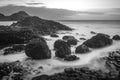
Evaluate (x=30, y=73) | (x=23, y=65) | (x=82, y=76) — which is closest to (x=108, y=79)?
(x=82, y=76)

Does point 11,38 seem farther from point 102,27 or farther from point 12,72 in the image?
point 102,27

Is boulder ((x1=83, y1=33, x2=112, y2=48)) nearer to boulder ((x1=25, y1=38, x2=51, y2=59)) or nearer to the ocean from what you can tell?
boulder ((x1=25, y1=38, x2=51, y2=59))

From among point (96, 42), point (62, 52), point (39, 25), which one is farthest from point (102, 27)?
point (62, 52)

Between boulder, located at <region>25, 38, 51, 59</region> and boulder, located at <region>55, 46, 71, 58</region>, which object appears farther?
boulder, located at <region>55, 46, 71, 58</region>

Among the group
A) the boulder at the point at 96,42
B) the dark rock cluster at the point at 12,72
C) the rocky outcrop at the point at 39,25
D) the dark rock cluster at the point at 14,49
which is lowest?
the dark rock cluster at the point at 12,72

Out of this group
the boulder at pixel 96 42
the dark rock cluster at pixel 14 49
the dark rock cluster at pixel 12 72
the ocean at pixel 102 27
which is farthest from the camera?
the ocean at pixel 102 27

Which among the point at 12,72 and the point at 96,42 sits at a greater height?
the point at 96,42

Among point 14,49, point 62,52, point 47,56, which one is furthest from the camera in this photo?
point 14,49

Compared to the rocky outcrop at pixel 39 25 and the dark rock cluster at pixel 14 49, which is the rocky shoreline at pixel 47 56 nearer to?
the dark rock cluster at pixel 14 49

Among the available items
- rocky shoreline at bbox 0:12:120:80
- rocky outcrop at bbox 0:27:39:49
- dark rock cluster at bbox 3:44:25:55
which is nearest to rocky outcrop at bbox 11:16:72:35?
rocky shoreline at bbox 0:12:120:80

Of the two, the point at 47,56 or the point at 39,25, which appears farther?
the point at 39,25

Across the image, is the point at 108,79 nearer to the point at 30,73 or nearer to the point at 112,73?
the point at 112,73

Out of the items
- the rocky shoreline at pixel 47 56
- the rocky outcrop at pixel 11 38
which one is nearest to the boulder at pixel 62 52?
the rocky shoreline at pixel 47 56
